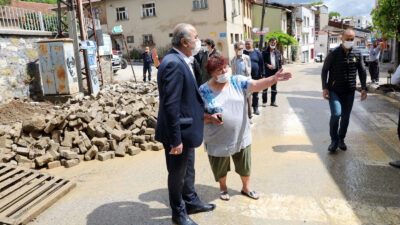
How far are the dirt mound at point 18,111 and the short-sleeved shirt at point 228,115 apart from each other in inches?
257

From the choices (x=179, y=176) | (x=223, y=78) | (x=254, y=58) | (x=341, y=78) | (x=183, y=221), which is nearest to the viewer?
(x=179, y=176)

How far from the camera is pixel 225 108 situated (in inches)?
133

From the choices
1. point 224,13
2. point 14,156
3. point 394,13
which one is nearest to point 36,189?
point 14,156

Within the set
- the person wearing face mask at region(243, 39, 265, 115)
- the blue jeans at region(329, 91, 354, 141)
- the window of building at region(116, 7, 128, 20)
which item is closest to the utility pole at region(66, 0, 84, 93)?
the person wearing face mask at region(243, 39, 265, 115)

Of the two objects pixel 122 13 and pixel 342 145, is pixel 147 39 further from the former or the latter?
pixel 342 145

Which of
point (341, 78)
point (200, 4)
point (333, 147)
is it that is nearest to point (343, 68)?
point (341, 78)

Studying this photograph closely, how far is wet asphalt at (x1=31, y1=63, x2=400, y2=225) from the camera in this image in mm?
3441

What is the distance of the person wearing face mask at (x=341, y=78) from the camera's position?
5.00 m

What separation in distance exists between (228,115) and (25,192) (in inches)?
115

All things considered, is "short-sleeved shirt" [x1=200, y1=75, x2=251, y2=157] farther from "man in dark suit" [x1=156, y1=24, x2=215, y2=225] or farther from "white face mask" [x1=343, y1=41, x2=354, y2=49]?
"white face mask" [x1=343, y1=41, x2=354, y2=49]

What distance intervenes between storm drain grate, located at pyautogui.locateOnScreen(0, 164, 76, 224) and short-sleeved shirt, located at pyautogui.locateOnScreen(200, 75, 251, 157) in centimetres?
217

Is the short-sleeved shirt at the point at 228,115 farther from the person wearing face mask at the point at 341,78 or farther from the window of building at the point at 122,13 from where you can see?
the window of building at the point at 122,13

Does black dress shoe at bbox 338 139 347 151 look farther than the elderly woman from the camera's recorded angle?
Yes

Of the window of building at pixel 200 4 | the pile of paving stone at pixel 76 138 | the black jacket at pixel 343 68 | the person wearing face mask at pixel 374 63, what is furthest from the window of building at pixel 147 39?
the black jacket at pixel 343 68
